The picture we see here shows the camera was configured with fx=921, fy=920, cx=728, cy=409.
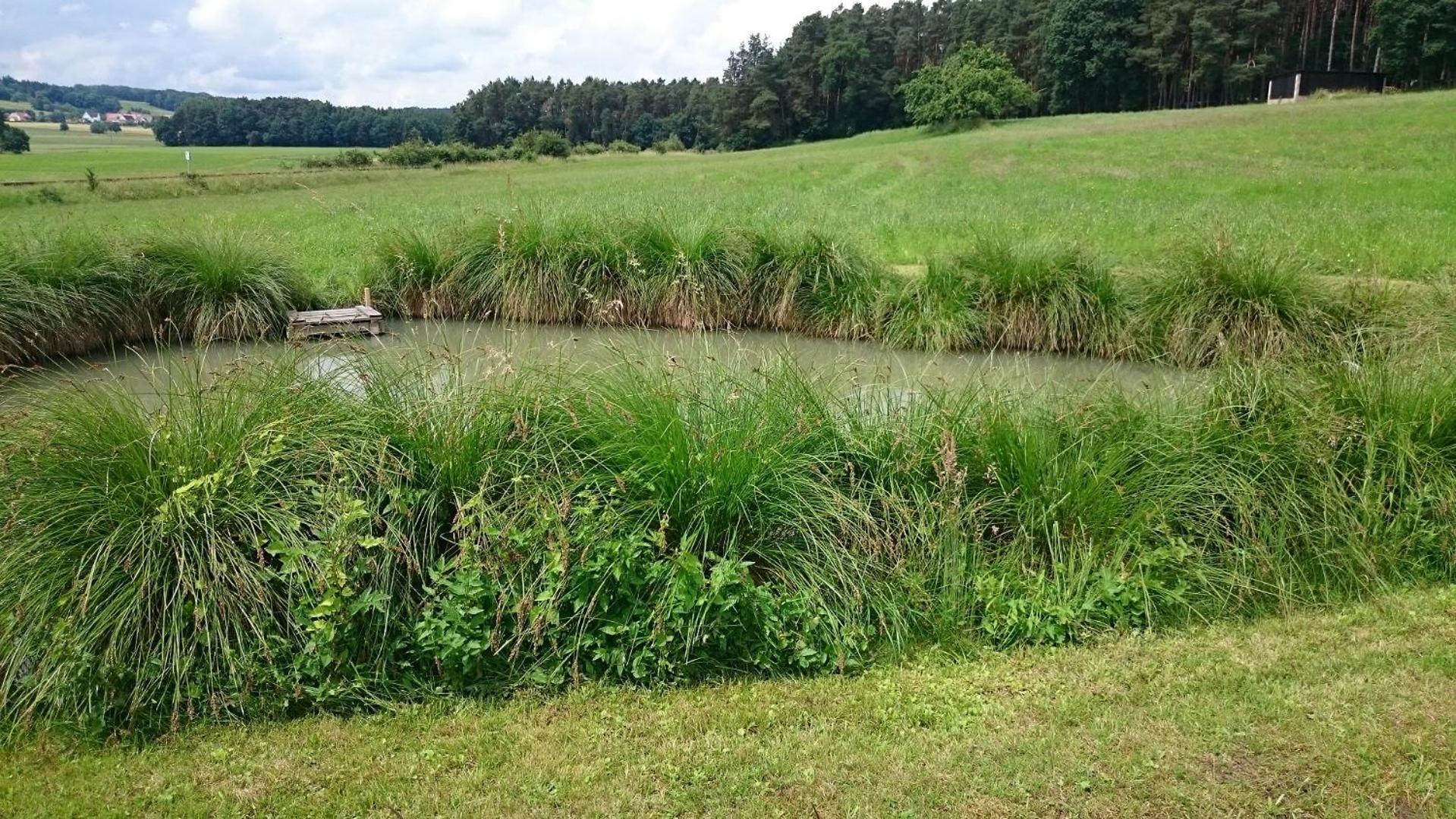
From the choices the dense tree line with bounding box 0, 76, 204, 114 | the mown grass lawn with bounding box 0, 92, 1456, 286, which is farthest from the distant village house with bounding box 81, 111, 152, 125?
the mown grass lawn with bounding box 0, 92, 1456, 286

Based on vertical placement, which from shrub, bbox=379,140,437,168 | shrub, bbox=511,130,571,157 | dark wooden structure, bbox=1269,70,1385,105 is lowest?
shrub, bbox=379,140,437,168

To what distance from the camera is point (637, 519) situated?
419 cm

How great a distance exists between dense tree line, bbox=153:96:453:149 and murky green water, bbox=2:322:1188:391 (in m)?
80.8

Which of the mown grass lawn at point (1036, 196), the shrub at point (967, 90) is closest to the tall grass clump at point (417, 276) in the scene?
the mown grass lawn at point (1036, 196)

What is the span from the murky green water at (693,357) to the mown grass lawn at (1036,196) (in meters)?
1.88

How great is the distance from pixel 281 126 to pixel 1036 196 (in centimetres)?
8644

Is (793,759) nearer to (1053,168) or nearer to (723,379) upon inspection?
(723,379)

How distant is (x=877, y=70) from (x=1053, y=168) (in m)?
63.4

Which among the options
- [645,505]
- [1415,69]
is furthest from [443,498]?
[1415,69]

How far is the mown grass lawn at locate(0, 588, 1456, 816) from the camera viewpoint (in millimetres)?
3014

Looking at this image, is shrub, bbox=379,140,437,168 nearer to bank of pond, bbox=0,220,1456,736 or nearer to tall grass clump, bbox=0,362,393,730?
bank of pond, bbox=0,220,1456,736

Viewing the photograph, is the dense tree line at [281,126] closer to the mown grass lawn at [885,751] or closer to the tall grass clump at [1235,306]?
the tall grass clump at [1235,306]

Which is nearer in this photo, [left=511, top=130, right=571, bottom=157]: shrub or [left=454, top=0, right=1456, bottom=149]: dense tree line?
[left=511, top=130, right=571, bottom=157]: shrub

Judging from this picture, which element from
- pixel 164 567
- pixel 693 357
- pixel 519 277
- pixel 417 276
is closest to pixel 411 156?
pixel 417 276
